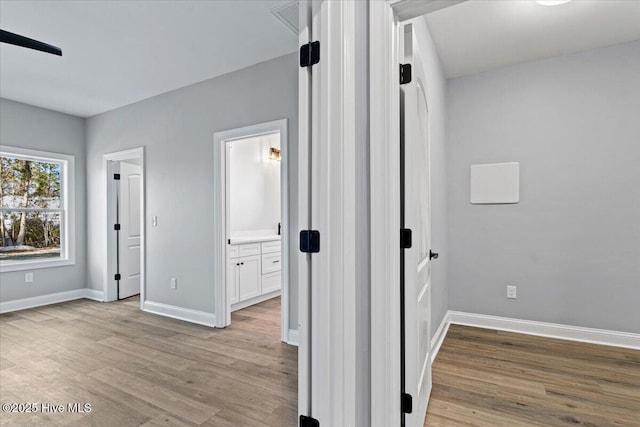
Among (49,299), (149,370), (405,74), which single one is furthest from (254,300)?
(405,74)

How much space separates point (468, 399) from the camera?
6.86ft

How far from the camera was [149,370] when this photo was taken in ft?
8.34

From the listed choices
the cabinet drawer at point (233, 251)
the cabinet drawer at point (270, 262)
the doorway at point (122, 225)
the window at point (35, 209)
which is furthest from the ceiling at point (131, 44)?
the cabinet drawer at point (270, 262)

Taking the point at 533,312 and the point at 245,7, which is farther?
the point at 533,312

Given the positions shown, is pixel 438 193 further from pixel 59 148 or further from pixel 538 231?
pixel 59 148

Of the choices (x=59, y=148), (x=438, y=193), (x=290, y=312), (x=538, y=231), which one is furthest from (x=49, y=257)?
(x=538, y=231)

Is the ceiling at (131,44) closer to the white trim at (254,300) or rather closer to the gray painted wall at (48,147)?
the gray painted wall at (48,147)

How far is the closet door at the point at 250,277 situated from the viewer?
4.18 meters

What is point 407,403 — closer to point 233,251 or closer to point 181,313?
point 233,251

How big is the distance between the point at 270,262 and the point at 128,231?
219 cm

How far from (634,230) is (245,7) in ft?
12.0

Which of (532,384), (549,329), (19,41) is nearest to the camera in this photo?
(19,41)

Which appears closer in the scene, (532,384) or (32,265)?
(532,384)

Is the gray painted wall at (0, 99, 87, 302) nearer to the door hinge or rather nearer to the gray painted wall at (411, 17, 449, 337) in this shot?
the gray painted wall at (411, 17, 449, 337)
